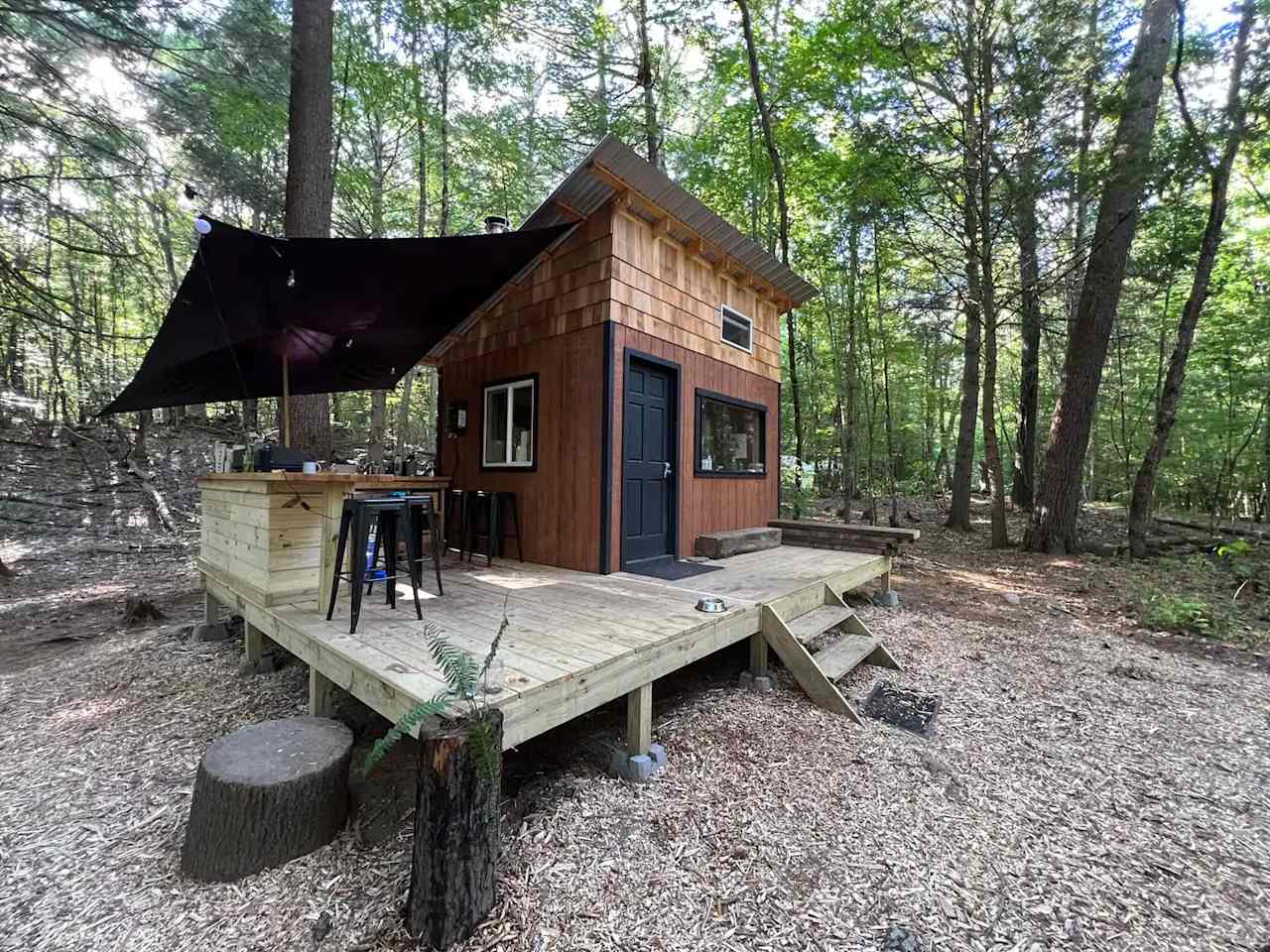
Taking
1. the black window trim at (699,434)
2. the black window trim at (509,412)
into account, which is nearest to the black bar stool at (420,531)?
the black window trim at (509,412)

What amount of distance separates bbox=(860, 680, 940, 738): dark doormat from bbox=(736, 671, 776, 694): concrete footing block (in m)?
0.55

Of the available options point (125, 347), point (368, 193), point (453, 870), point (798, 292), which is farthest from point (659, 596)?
point (125, 347)

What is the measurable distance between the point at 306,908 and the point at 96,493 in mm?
10319

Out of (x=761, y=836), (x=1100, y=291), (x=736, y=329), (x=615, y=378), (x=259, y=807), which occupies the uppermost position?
(x=1100, y=291)

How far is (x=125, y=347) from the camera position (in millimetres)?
12844

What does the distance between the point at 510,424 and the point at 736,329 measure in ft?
9.63

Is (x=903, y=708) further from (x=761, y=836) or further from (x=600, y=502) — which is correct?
(x=600, y=502)

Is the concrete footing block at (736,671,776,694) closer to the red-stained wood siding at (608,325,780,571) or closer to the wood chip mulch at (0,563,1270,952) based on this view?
the wood chip mulch at (0,563,1270,952)

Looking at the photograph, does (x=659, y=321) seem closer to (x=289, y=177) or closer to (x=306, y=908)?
(x=289, y=177)

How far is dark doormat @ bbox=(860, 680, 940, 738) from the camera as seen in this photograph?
286cm

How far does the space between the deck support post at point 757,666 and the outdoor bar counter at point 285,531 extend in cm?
257

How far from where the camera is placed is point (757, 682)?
3.29 m

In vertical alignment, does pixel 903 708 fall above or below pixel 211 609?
below

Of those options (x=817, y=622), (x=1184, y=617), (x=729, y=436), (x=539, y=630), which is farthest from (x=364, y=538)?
(x=1184, y=617)
